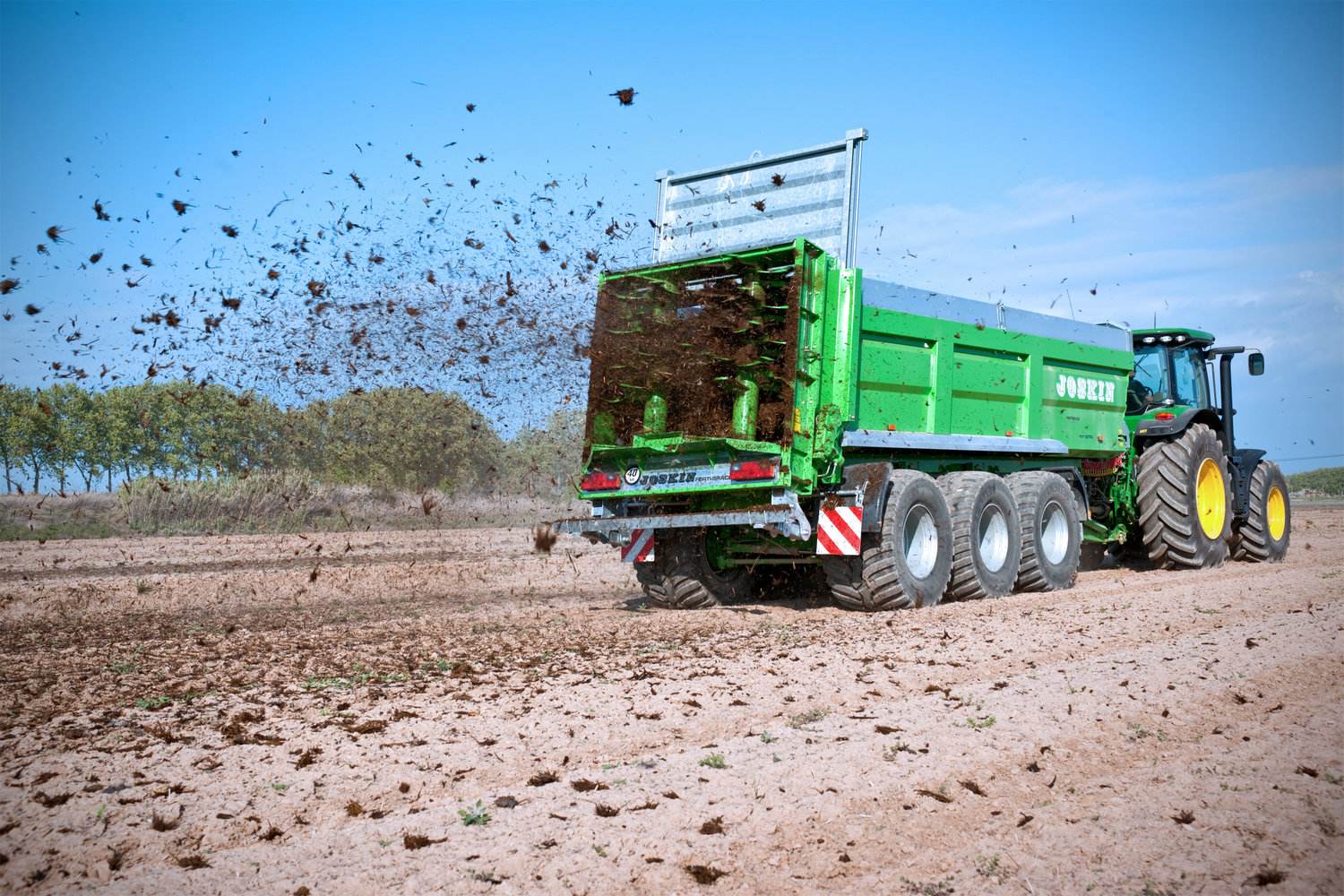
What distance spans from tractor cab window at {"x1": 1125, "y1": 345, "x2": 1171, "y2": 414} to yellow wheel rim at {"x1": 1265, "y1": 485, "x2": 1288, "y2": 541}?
2347 mm

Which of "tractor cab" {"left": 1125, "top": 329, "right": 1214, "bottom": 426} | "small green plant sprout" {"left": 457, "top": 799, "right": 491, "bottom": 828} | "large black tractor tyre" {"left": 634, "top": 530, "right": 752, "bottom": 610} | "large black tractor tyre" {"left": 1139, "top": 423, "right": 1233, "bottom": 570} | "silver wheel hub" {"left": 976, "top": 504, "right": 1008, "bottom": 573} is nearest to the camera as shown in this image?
"small green plant sprout" {"left": 457, "top": 799, "right": 491, "bottom": 828}

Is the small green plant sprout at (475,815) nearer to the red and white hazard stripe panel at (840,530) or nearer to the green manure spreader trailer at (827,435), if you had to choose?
the green manure spreader trailer at (827,435)

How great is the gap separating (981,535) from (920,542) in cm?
106

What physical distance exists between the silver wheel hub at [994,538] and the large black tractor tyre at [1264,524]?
16.8 feet

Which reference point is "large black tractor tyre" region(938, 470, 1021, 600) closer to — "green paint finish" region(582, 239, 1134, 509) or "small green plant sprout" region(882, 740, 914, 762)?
"green paint finish" region(582, 239, 1134, 509)

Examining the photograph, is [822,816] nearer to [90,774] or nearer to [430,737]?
[430,737]

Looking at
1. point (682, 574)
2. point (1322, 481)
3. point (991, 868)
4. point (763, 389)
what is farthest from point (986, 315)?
point (1322, 481)

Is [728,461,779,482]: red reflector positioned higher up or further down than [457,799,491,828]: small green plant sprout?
higher up

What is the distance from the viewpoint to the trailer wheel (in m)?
11.1

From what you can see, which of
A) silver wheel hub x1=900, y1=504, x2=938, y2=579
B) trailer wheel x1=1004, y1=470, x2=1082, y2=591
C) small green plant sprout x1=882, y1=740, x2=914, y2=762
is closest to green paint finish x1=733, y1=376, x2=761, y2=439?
silver wheel hub x1=900, y1=504, x2=938, y2=579

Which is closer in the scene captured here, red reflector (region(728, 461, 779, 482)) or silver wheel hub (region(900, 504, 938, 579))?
red reflector (region(728, 461, 779, 482))

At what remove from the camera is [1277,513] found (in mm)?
14625

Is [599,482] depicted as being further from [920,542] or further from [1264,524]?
[1264,524]

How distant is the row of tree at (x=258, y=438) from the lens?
28.5m
